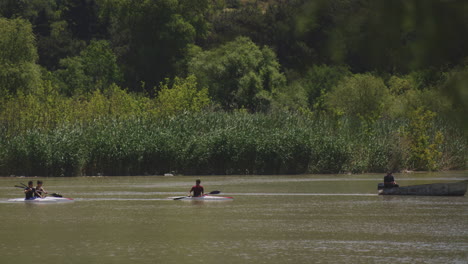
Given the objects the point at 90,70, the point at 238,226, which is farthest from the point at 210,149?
the point at 90,70

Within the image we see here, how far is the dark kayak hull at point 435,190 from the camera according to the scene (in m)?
38.5

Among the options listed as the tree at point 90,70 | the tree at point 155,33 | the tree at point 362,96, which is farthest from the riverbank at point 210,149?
the tree at point 90,70

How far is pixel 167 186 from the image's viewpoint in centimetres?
4547

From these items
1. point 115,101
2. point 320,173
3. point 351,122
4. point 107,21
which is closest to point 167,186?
point 320,173

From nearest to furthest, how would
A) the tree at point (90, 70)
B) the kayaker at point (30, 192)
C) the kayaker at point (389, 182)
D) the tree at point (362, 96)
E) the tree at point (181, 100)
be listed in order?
1. the kayaker at point (30, 192)
2. the kayaker at point (389, 182)
3. the tree at point (181, 100)
4. the tree at point (362, 96)
5. the tree at point (90, 70)

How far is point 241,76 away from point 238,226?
6228 cm

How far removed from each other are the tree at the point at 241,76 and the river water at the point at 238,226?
41.6 meters

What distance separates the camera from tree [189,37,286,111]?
3452 inches

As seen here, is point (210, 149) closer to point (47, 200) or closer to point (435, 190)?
point (47, 200)

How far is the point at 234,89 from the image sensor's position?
89.5m

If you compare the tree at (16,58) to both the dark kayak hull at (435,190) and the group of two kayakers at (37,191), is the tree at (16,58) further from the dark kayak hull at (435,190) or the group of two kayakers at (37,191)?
the dark kayak hull at (435,190)

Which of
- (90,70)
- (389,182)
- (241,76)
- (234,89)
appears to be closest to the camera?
(389,182)

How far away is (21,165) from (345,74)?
140ft

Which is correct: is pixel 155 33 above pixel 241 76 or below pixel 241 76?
above
